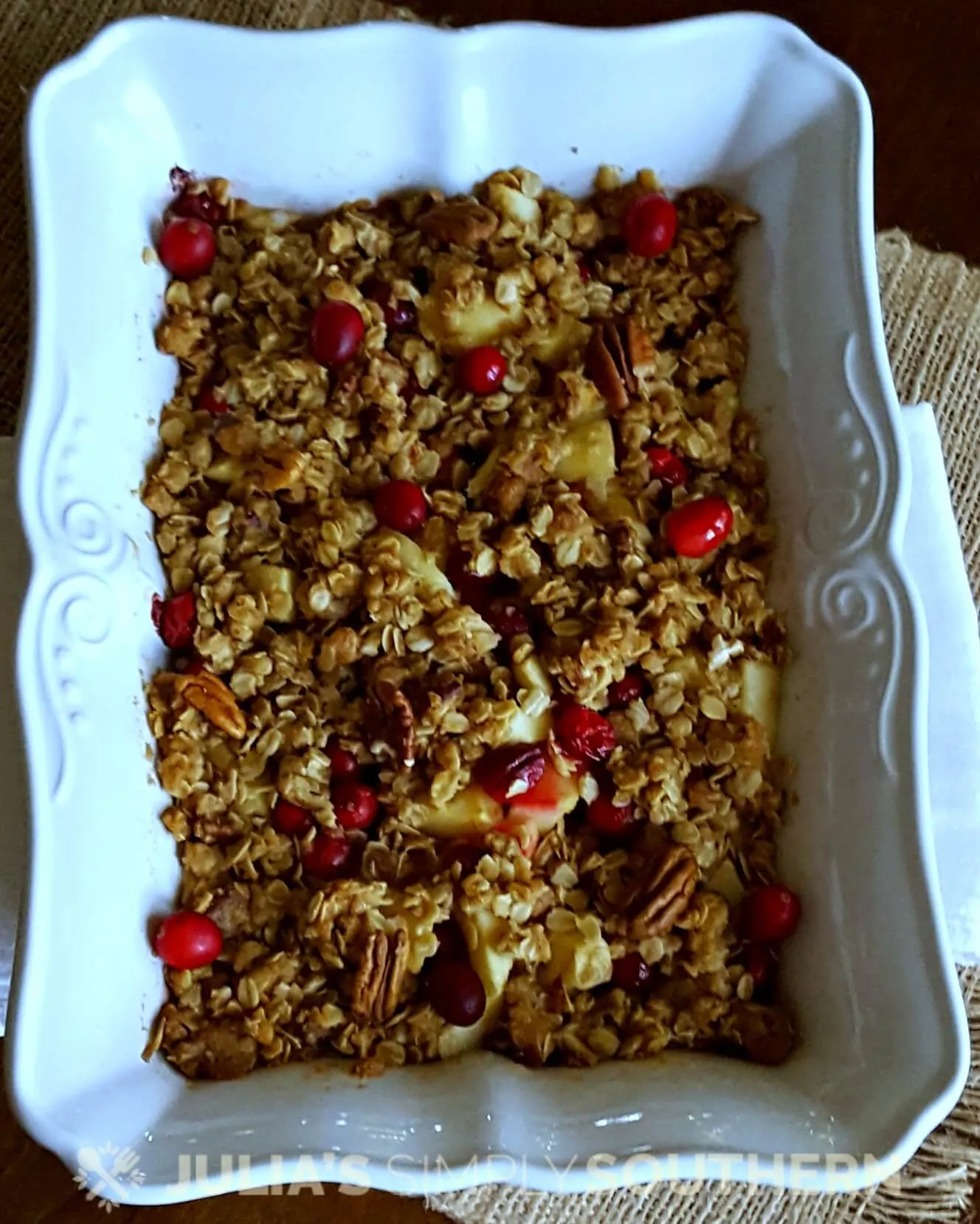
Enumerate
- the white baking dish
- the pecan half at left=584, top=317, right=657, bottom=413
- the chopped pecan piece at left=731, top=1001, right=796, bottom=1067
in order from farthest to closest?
the pecan half at left=584, top=317, right=657, bottom=413
the chopped pecan piece at left=731, top=1001, right=796, bottom=1067
the white baking dish

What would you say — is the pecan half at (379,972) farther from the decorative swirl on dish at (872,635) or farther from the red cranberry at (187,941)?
the decorative swirl on dish at (872,635)

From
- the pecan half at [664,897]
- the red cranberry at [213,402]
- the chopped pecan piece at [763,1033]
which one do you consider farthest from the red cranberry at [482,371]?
the chopped pecan piece at [763,1033]

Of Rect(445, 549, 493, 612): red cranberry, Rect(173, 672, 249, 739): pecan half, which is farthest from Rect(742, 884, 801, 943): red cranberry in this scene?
Rect(173, 672, 249, 739): pecan half

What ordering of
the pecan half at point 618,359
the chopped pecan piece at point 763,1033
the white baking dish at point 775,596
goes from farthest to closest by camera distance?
the pecan half at point 618,359 < the chopped pecan piece at point 763,1033 < the white baking dish at point 775,596

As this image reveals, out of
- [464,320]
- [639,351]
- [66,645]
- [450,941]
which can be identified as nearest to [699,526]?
[639,351]

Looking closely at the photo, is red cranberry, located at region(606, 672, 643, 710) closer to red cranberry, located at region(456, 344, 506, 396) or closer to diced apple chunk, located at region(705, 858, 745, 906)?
diced apple chunk, located at region(705, 858, 745, 906)

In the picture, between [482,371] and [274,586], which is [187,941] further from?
[482,371]

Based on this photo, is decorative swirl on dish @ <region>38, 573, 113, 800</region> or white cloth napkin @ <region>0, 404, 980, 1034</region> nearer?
decorative swirl on dish @ <region>38, 573, 113, 800</region>
